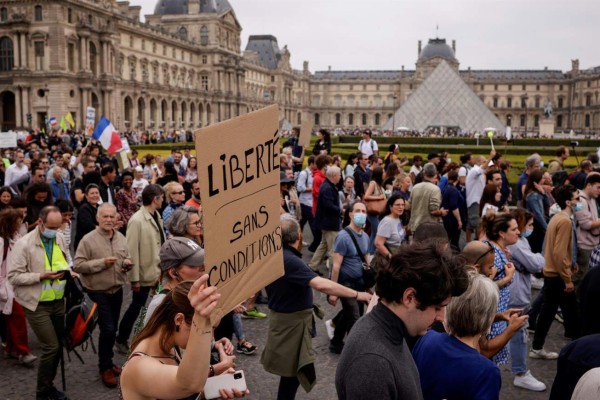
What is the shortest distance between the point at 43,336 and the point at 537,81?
389 feet

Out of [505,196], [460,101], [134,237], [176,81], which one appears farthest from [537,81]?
[134,237]

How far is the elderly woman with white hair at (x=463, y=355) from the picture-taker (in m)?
2.53

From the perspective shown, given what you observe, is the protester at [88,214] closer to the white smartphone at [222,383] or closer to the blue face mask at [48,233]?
the blue face mask at [48,233]

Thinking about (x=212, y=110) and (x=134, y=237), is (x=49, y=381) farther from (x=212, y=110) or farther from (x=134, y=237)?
(x=212, y=110)

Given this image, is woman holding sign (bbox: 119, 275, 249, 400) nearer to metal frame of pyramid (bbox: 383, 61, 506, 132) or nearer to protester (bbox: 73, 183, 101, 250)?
protester (bbox: 73, 183, 101, 250)

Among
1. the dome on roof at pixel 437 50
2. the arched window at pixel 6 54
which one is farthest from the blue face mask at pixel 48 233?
the dome on roof at pixel 437 50

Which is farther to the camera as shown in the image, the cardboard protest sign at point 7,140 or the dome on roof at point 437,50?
the dome on roof at point 437,50

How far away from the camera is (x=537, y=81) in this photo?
4375 inches

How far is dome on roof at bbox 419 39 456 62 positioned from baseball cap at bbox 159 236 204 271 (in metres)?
118

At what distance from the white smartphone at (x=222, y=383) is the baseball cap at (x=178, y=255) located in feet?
4.21

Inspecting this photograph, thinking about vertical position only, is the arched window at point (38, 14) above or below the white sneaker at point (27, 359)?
above

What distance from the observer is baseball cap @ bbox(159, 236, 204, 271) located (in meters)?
3.77

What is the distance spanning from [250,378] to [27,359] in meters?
2.31

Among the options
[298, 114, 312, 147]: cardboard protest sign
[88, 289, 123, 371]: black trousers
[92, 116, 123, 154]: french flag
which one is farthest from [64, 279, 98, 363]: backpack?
[298, 114, 312, 147]: cardboard protest sign
